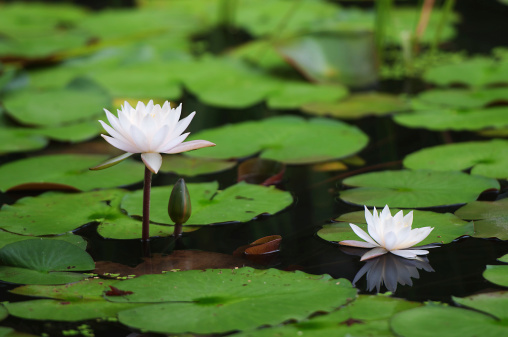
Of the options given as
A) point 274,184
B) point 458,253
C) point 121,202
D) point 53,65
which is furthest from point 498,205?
point 53,65

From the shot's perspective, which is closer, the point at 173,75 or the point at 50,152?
the point at 50,152

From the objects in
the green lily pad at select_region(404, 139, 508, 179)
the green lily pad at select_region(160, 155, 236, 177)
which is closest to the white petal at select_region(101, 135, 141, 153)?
the green lily pad at select_region(160, 155, 236, 177)

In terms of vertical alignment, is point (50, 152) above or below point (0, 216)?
above

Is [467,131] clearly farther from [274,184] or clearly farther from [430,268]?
[430,268]

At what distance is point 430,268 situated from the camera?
1293 mm

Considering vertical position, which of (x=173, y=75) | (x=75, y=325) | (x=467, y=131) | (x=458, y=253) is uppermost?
(x=173, y=75)

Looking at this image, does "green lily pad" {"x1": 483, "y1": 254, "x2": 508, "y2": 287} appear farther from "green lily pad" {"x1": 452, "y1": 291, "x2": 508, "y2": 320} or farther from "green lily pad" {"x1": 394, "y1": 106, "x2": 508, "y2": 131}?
"green lily pad" {"x1": 394, "y1": 106, "x2": 508, "y2": 131}

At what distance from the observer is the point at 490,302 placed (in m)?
1.11

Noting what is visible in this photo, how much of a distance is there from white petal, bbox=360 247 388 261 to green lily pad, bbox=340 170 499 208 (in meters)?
0.25

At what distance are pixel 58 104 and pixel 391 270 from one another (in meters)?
1.86

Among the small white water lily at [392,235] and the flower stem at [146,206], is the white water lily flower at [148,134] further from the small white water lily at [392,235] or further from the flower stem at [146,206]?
the small white water lily at [392,235]

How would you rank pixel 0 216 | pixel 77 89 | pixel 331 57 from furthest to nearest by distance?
pixel 331 57, pixel 77 89, pixel 0 216

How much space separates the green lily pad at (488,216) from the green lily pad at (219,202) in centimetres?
47

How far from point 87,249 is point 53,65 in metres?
2.28
